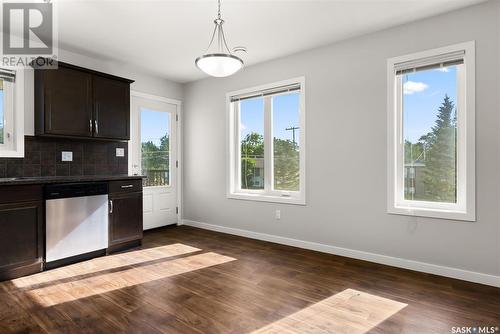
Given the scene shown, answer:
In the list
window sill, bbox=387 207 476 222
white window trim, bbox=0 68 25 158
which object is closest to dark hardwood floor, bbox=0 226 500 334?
window sill, bbox=387 207 476 222

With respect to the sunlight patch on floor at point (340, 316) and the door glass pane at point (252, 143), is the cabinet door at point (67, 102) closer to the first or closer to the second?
the door glass pane at point (252, 143)

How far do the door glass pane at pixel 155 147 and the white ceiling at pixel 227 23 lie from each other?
1.14m

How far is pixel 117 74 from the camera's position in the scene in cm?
440

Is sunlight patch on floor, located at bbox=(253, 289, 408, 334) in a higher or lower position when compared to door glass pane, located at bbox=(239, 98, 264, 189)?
lower

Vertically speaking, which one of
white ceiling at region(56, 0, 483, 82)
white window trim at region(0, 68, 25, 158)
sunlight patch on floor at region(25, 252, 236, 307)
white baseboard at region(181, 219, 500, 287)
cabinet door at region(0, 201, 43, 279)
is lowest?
sunlight patch on floor at region(25, 252, 236, 307)

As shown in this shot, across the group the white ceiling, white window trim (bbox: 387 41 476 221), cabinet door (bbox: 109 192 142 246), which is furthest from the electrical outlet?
white window trim (bbox: 387 41 476 221)

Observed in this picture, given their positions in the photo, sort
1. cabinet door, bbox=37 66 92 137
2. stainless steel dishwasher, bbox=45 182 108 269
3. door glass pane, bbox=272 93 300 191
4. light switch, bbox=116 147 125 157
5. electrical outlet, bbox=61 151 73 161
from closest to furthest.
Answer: stainless steel dishwasher, bbox=45 182 108 269 < cabinet door, bbox=37 66 92 137 < electrical outlet, bbox=61 151 73 161 < door glass pane, bbox=272 93 300 191 < light switch, bbox=116 147 125 157

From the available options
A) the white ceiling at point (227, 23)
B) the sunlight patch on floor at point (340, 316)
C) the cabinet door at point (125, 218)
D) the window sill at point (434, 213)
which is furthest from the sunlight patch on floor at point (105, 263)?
the white ceiling at point (227, 23)

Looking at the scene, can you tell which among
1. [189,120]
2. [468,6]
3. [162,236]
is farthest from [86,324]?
[468,6]

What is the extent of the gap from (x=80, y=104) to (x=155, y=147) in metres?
1.48

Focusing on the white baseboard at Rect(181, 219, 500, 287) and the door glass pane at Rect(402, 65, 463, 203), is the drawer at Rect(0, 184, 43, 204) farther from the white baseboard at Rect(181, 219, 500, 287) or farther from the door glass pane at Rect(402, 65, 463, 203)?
the door glass pane at Rect(402, 65, 463, 203)

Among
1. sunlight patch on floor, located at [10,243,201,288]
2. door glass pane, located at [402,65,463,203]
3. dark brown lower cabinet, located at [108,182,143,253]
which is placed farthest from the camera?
dark brown lower cabinet, located at [108,182,143,253]

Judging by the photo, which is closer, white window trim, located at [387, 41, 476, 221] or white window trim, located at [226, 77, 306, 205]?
white window trim, located at [387, 41, 476, 221]

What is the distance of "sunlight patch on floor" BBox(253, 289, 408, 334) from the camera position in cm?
196
